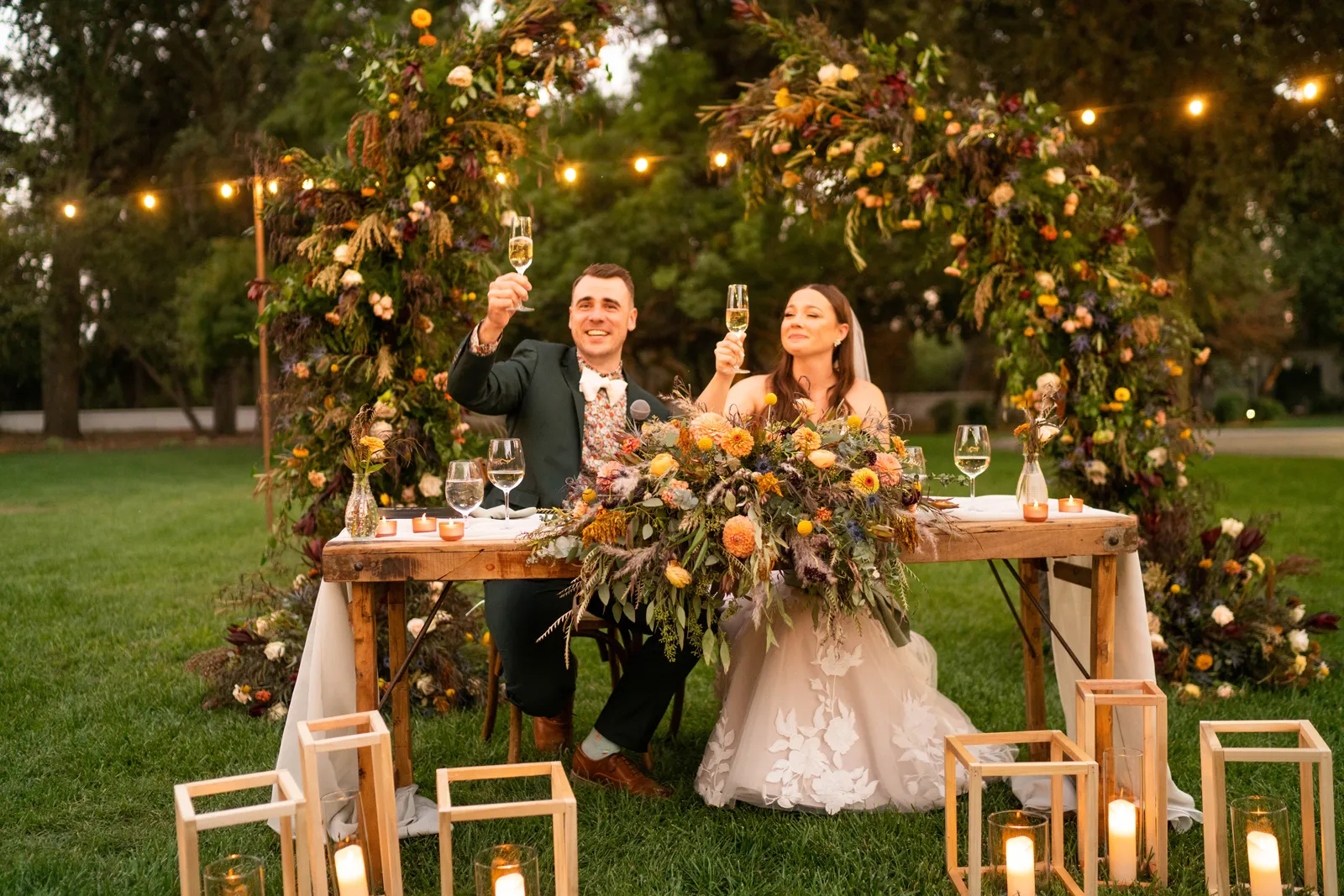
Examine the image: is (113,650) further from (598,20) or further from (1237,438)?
(1237,438)

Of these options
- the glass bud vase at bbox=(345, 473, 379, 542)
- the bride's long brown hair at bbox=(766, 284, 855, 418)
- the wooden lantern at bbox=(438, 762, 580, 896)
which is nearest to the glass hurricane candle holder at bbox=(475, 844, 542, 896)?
the wooden lantern at bbox=(438, 762, 580, 896)

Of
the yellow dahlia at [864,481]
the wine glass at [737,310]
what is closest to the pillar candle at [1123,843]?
the yellow dahlia at [864,481]

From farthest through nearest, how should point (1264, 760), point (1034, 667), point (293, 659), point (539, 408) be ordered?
point (293, 659)
point (539, 408)
point (1034, 667)
point (1264, 760)

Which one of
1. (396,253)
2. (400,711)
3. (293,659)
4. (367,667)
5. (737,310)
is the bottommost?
(293,659)

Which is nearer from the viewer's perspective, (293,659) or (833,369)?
(833,369)

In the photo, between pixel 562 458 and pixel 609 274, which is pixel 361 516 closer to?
pixel 562 458

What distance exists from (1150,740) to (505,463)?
1.92 meters

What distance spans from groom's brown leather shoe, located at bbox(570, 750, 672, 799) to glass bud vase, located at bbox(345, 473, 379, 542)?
1270mm

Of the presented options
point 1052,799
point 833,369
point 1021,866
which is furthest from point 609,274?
point 1021,866

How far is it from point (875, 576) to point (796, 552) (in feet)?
0.77

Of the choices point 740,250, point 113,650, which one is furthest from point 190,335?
point 113,650

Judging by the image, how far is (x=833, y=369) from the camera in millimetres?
4758

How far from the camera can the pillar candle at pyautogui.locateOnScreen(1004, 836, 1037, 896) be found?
2.85 metres

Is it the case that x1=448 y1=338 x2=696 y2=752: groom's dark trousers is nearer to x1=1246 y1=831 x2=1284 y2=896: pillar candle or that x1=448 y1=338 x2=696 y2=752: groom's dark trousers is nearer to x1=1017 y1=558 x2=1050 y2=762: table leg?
x1=1017 y1=558 x2=1050 y2=762: table leg
